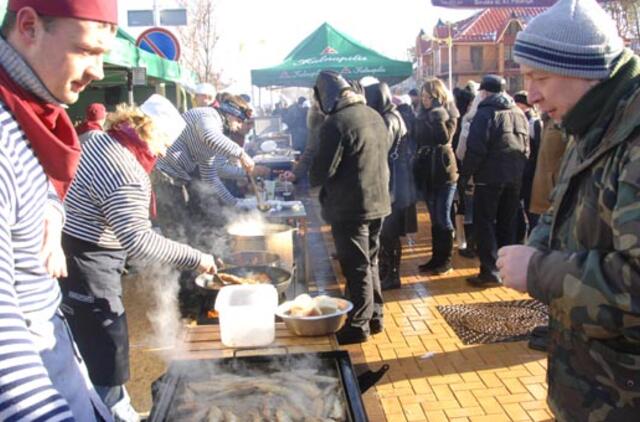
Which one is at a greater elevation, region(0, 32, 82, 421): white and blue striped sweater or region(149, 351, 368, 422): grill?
region(0, 32, 82, 421): white and blue striped sweater

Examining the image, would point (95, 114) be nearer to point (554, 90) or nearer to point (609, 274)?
point (554, 90)

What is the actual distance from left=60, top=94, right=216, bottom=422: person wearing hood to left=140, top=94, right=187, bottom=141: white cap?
1.9 inches

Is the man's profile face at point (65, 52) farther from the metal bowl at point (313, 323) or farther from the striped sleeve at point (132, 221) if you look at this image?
the metal bowl at point (313, 323)

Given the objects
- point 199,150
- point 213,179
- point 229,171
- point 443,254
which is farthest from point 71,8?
point 443,254

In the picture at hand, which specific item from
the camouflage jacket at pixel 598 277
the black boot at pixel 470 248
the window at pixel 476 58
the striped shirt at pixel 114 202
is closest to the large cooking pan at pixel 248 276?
the striped shirt at pixel 114 202

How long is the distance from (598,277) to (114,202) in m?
2.15

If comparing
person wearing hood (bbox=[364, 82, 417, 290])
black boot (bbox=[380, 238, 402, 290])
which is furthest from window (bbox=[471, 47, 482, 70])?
black boot (bbox=[380, 238, 402, 290])

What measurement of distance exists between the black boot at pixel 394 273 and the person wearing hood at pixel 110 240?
128 inches

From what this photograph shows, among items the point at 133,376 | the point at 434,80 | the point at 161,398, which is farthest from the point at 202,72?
the point at 161,398

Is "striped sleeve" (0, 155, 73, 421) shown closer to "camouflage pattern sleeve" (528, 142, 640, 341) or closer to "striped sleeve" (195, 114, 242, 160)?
"camouflage pattern sleeve" (528, 142, 640, 341)

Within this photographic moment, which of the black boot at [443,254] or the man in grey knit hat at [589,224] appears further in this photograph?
the black boot at [443,254]

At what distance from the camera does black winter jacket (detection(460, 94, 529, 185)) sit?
5648mm

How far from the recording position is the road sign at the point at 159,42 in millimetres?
8758

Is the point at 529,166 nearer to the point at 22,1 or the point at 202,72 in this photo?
the point at 22,1
